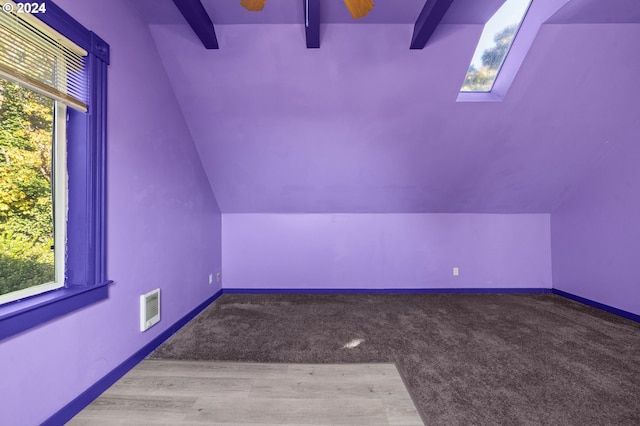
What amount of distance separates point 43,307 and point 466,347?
3.12 meters

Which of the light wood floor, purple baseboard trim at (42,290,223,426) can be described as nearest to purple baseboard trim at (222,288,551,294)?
purple baseboard trim at (42,290,223,426)

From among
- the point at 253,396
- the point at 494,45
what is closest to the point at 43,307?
the point at 253,396

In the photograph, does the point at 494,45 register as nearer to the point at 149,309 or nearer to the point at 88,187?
the point at 88,187

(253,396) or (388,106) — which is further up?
(388,106)

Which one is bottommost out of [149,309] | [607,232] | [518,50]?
[149,309]

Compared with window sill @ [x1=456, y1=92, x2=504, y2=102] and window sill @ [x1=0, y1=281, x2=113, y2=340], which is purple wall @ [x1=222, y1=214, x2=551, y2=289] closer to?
window sill @ [x1=456, y1=92, x2=504, y2=102]

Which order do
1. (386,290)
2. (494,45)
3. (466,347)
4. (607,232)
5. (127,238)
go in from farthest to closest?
(386,290), (607,232), (494,45), (466,347), (127,238)

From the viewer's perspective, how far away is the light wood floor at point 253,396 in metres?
1.60

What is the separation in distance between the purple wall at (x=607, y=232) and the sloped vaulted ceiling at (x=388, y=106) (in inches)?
7.2

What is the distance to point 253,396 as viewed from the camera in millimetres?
1789

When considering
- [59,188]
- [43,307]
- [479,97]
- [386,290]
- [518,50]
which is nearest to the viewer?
[43,307]

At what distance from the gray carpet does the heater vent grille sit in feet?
0.94

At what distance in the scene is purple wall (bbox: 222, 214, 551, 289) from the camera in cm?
429

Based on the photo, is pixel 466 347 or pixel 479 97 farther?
pixel 479 97
